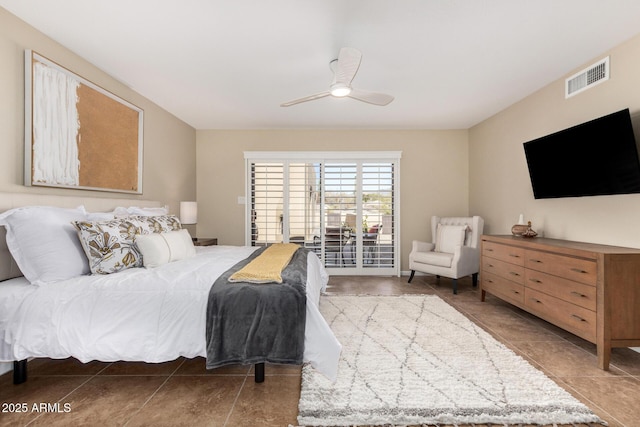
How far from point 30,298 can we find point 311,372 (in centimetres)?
176

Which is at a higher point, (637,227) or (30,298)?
(637,227)

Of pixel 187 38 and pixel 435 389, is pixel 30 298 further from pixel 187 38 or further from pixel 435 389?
pixel 435 389

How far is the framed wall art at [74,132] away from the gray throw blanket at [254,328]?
6.06 ft

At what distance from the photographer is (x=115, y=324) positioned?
69.7 inches

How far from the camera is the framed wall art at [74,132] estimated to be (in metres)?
2.25

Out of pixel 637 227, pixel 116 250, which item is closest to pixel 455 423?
pixel 637 227

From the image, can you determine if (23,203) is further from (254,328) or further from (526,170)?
(526,170)

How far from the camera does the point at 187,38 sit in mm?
2414

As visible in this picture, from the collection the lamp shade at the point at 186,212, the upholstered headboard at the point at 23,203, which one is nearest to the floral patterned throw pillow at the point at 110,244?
the upholstered headboard at the point at 23,203

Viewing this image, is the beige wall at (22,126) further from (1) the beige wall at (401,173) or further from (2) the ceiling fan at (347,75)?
(2) the ceiling fan at (347,75)

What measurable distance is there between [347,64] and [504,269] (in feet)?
8.74

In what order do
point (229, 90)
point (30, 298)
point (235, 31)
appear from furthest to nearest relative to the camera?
point (229, 90) < point (235, 31) < point (30, 298)

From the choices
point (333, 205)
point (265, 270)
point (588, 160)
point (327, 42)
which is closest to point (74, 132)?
point (265, 270)

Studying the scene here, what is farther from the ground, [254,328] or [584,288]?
[584,288]
